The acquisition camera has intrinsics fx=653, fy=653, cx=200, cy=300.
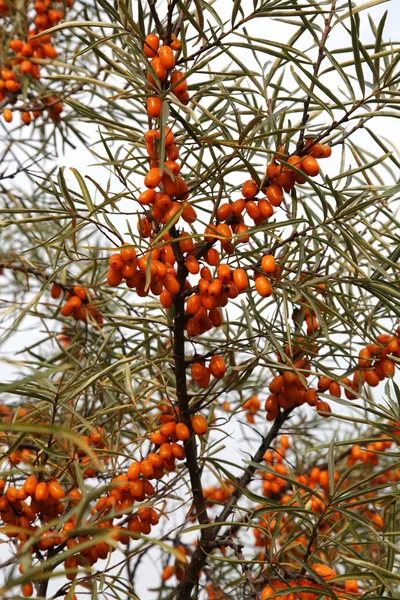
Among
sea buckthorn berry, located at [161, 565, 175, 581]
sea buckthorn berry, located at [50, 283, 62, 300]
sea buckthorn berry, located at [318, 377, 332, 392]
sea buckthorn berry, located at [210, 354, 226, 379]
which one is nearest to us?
sea buckthorn berry, located at [210, 354, 226, 379]

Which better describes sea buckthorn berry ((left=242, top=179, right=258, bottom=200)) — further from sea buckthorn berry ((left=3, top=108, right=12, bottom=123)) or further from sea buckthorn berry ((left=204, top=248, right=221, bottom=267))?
sea buckthorn berry ((left=3, top=108, right=12, bottom=123))

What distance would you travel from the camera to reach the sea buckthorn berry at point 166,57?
64 centimetres

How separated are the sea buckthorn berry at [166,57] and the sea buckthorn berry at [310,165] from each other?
6.4 inches

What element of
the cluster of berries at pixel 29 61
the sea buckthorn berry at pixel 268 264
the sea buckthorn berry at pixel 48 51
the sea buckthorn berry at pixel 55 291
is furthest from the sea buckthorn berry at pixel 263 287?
the sea buckthorn berry at pixel 48 51

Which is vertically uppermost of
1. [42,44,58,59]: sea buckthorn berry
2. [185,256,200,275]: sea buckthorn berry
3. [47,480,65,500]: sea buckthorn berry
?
[42,44,58,59]: sea buckthorn berry

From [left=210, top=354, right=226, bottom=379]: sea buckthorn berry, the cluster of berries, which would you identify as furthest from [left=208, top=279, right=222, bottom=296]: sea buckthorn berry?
the cluster of berries

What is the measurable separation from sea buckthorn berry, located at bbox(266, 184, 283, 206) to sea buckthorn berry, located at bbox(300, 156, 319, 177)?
0.04 metres

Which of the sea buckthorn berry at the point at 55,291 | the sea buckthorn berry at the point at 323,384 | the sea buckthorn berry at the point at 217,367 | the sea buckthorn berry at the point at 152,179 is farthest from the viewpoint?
the sea buckthorn berry at the point at 55,291

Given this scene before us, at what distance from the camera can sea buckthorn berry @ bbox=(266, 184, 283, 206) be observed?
68 cm

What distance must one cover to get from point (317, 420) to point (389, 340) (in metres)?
0.82

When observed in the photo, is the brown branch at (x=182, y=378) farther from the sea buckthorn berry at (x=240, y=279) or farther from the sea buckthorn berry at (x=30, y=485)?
the sea buckthorn berry at (x=30, y=485)

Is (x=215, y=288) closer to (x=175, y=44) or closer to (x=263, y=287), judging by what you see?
(x=263, y=287)

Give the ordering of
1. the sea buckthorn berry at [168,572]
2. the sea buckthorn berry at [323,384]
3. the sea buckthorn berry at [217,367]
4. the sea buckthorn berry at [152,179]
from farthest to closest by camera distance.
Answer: the sea buckthorn berry at [168,572]
the sea buckthorn berry at [323,384]
the sea buckthorn berry at [217,367]
the sea buckthorn berry at [152,179]

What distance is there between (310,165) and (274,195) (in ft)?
0.15
